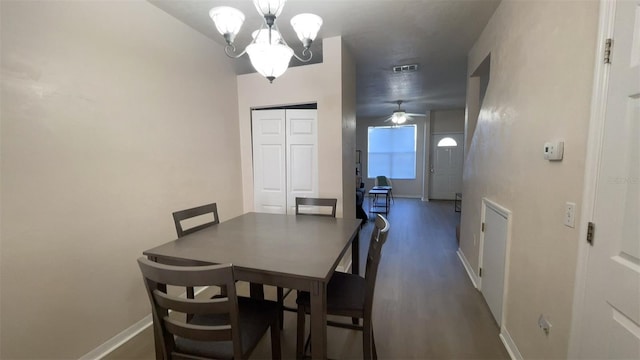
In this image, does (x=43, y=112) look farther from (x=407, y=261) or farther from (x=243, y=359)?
(x=407, y=261)

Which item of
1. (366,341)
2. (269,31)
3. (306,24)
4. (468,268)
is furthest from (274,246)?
(468,268)

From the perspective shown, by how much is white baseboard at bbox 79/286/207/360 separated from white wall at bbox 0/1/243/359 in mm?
41

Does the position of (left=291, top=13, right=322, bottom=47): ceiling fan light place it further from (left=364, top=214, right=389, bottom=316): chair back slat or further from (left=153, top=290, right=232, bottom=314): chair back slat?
(left=153, top=290, right=232, bottom=314): chair back slat

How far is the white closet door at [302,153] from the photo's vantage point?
3.03 meters

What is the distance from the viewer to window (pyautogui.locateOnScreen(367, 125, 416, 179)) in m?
8.32

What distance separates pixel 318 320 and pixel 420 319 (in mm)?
1376

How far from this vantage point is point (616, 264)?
937 millimetres

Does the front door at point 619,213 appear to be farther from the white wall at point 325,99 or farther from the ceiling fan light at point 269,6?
the white wall at point 325,99

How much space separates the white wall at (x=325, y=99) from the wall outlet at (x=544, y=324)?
185 cm

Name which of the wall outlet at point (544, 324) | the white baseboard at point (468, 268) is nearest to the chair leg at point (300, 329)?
the wall outlet at point (544, 324)

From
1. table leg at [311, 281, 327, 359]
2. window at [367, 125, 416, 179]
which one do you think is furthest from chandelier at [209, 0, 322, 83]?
window at [367, 125, 416, 179]

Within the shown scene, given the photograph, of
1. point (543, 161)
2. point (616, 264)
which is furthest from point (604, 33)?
point (616, 264)

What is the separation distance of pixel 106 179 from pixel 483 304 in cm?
327

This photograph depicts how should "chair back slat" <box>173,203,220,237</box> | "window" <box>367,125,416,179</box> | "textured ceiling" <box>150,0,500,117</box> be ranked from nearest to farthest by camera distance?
"chair back slat" <box>173,203,220,237</box> < "textured ceiling" <box>150,0,500,117</box> < "window" <box>367,125,416,179</box>
